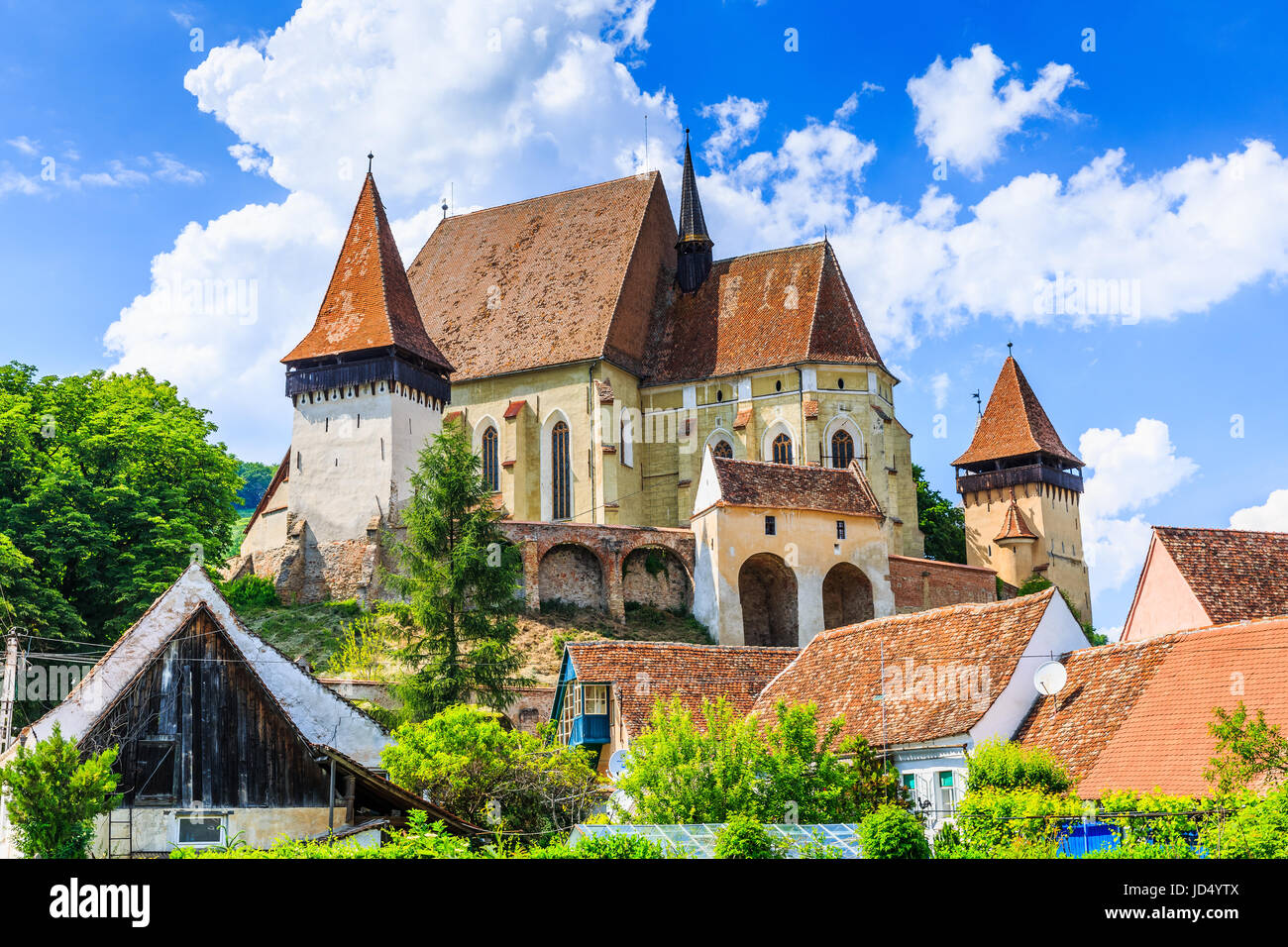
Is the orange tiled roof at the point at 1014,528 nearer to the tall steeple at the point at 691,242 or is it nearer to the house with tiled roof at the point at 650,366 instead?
the house with tiled roof at the point at 650,366

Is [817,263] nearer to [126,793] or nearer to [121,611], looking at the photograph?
[121,611]

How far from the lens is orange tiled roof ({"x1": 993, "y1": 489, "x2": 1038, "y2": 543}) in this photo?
206 feet

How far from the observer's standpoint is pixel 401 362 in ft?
179

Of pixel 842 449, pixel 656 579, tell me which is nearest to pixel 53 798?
pixel 656 579

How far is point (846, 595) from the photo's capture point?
51750 mm

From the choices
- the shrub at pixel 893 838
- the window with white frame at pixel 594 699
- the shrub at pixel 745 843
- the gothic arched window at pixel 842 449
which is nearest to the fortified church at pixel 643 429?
the gothic arched window at pixel 842 449

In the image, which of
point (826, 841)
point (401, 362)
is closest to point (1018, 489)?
point (401, 362)

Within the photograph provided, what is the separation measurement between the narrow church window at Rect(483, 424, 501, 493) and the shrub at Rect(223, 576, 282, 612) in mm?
11470

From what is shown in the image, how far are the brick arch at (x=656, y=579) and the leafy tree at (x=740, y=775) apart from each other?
2693 cm

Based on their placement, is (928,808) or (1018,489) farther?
(1018,489)

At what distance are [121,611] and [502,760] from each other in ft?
67.3

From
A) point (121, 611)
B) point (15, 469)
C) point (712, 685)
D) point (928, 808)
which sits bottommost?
point (928, 808)

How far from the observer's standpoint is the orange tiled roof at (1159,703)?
23.2 meters

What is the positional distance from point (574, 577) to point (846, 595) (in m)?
9.78
